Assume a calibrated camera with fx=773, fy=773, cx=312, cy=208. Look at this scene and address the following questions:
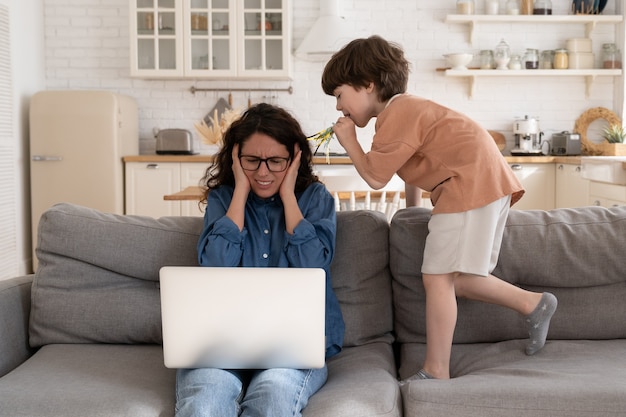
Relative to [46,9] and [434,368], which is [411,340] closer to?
[434,368]

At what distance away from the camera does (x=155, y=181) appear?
5.87 metres

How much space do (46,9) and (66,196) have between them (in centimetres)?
160

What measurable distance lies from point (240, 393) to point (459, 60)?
471cm

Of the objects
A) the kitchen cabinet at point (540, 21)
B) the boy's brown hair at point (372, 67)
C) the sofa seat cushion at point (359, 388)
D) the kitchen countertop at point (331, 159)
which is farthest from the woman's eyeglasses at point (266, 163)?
the kitchen cabinet at point (540, 21)

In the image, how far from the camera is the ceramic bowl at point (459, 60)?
6.05 meters

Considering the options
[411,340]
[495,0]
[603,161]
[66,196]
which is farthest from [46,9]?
[411,340]

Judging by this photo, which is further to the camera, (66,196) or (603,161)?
(66,196)

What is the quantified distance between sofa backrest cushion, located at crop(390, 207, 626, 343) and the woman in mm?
266

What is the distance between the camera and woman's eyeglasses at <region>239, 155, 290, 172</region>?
2.25 metres

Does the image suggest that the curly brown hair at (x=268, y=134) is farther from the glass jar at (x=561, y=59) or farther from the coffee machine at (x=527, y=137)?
the glass jar at (x=561, y=59)

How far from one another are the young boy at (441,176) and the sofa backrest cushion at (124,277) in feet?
0.60

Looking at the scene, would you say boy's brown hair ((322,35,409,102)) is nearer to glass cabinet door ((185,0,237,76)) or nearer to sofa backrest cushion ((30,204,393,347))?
sofa backrest cushion ((30,204,393,347))

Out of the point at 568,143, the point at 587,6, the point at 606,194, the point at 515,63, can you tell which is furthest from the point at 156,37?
the point at 606,194

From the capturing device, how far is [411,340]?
7.72 ft
